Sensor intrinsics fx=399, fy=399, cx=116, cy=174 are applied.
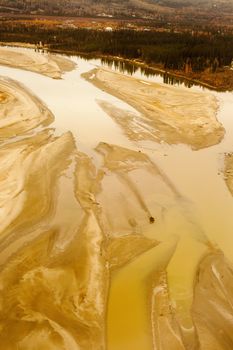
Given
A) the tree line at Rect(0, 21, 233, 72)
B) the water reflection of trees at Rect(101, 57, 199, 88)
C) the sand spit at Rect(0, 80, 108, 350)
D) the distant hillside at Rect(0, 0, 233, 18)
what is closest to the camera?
the sand spit at Rect(0, 80, 108, 350)

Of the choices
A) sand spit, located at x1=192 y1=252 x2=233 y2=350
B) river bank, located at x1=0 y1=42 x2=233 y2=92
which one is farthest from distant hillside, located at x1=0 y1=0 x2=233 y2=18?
sand spit, located at x1=192 y1=252 x2=233 y2=350

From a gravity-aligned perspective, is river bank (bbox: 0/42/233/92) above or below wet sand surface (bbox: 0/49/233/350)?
above

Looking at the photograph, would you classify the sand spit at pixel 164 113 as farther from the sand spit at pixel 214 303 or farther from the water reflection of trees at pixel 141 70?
the sand spit at pixel 214 303

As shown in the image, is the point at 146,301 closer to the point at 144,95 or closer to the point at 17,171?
the point at 17,171

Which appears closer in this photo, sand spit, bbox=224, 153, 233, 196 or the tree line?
sand spit, bbox=224, 153, 233, 196

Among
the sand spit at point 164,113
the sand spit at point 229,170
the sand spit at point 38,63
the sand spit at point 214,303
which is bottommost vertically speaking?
the sand spit at point 214,303

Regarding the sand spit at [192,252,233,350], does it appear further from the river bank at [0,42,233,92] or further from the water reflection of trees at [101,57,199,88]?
the water reflection of trees at [101,57,199,88]

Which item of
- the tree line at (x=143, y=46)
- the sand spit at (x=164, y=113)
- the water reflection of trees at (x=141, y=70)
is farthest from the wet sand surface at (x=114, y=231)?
the tree line at (x=143, y=46)
